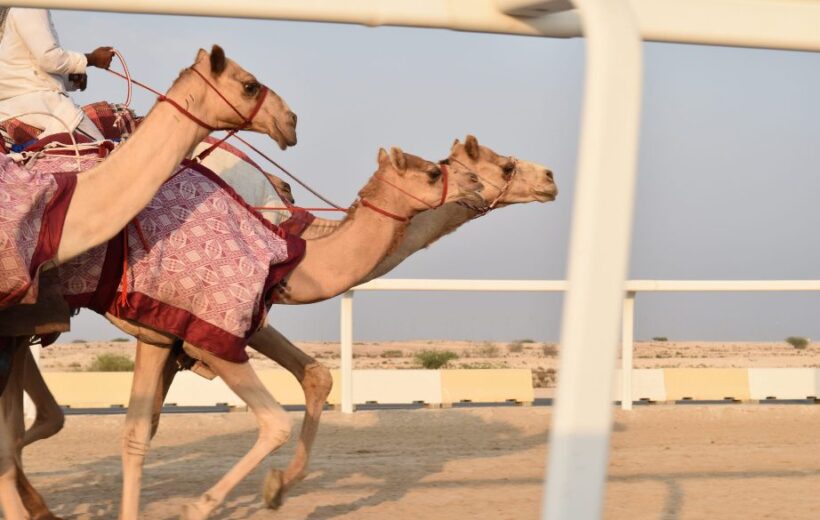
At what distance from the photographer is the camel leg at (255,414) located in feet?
19.6

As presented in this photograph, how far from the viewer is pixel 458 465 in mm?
8930

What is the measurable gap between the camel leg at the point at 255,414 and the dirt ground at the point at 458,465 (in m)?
0.81

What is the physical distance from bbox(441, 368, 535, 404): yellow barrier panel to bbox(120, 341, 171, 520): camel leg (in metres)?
7.04

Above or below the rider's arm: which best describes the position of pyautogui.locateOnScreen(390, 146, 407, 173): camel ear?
below

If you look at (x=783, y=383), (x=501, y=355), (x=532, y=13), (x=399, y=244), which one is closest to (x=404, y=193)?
(x=399, y=244)

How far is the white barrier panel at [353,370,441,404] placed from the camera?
1250 centimetres

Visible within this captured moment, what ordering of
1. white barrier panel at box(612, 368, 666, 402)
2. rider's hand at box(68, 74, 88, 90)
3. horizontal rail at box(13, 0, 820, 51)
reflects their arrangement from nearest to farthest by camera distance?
horizontal rail at box(13, 0, 820, 51) → rider's hand at box(68, 74, 88, 90) → white barrier panel at box(612, 368, 666, 402)

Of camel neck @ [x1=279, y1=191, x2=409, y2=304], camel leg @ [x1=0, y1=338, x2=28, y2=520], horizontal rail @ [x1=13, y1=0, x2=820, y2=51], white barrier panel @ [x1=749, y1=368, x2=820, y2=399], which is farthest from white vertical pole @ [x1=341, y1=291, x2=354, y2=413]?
horizontal rail @ [x1=13, y1=0, x2=820, y2=51]

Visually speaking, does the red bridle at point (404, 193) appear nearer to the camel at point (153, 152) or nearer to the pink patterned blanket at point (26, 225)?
the camel at point (153, 152)

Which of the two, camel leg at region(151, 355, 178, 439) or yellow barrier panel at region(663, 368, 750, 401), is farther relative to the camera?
yellow barrier panel at region(663, 368, 750, 401)

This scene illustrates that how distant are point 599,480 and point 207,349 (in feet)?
14.5

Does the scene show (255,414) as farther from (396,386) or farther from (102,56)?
(396,386)

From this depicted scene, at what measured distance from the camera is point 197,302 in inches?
225

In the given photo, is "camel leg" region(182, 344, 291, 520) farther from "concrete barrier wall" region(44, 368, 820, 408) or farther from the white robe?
"concrete barrier wall" region(44, 368, 820, 408)
